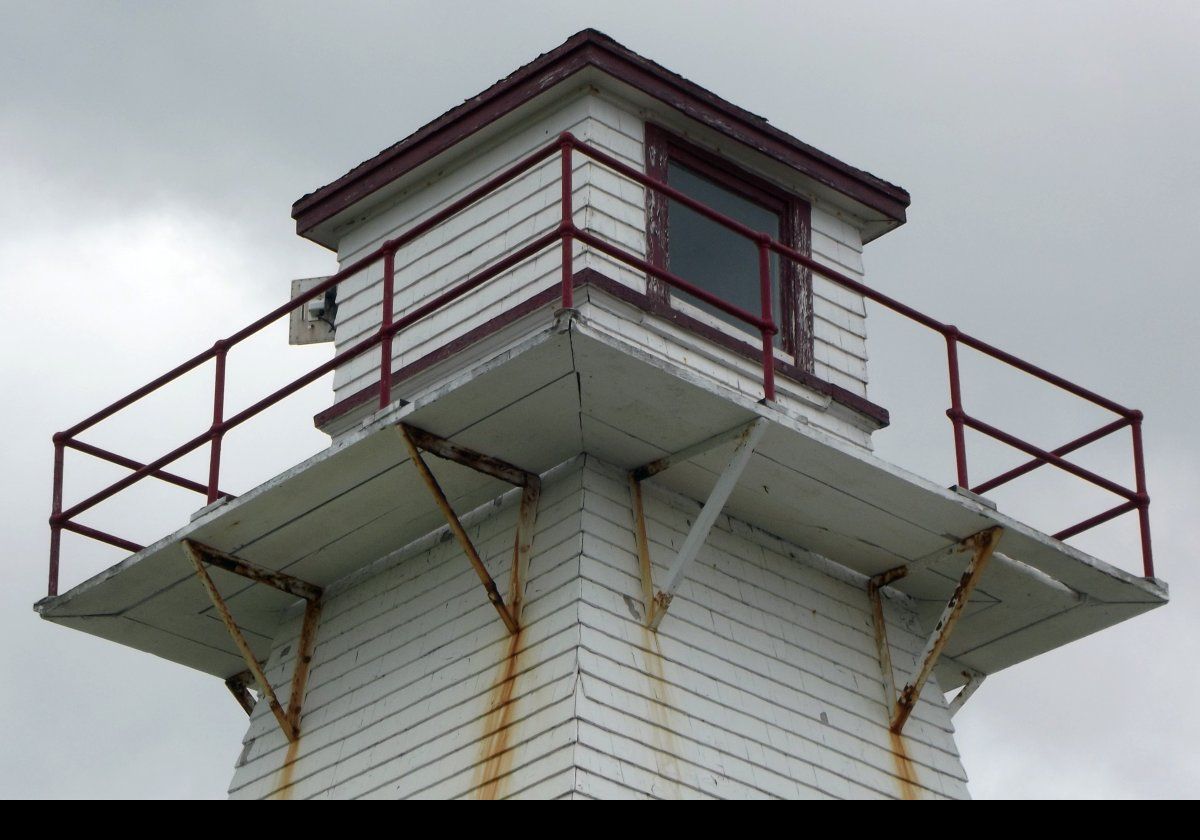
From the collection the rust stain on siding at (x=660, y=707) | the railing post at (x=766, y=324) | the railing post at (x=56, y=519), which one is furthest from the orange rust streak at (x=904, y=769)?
the railing post at (x=56, y=519)

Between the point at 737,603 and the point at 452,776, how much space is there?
7.06 ft

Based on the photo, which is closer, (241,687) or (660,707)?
(660,707)

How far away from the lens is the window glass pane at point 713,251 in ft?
45.3

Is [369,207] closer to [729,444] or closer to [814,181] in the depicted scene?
[814,181]

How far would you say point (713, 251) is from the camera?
14.0 meters

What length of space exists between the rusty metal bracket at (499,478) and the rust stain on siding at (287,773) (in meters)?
1.66

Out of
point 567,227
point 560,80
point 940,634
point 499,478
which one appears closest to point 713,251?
point 560,80

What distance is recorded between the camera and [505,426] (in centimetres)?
1205

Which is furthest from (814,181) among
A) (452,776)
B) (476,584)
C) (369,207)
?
(452,776)

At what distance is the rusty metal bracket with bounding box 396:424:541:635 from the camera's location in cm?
1192

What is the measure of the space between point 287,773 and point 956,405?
4.60 meters

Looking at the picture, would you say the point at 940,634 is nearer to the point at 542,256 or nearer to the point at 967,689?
the point at 967,689

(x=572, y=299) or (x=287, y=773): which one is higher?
(x=572, y=299)

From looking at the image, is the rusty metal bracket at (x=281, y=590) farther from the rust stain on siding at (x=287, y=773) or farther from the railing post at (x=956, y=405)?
the railing post at (x=956, y=405)
